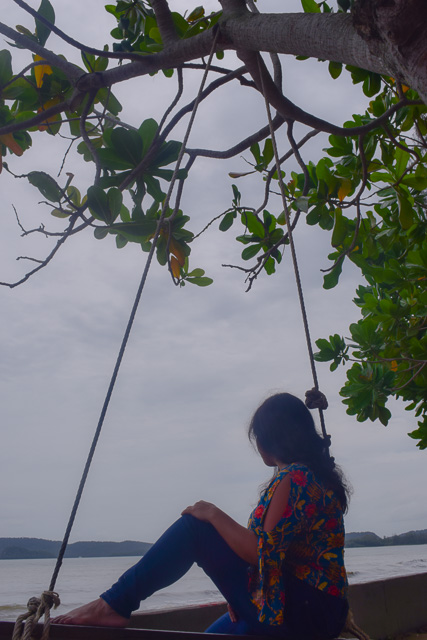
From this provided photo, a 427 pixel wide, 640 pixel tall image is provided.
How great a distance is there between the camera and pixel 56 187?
1.66 metres

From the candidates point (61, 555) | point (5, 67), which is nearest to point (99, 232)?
point (5, 67)

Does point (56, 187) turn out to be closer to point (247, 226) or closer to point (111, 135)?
point (111, 135)

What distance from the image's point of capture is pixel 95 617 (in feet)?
3.73

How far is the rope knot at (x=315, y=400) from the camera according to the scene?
135 centimetres

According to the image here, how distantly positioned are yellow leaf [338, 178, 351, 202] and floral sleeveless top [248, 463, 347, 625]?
47.0 inches

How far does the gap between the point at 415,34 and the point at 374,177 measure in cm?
128

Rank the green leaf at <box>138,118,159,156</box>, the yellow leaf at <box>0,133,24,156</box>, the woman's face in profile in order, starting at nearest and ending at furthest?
the woman's face in profile, the green leaf at <box>138,118,159,156</box>, the yellow leaf at <box>0,133,24,156</box>

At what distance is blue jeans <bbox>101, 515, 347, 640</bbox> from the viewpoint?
3.88 feet

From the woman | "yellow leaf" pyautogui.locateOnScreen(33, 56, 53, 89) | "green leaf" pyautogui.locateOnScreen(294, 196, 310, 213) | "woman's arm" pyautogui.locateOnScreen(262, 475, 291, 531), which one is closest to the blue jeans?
the woman

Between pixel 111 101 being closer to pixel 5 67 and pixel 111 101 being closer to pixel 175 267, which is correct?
pixel 5 67

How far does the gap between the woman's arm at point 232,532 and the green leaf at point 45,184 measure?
3.46 feet

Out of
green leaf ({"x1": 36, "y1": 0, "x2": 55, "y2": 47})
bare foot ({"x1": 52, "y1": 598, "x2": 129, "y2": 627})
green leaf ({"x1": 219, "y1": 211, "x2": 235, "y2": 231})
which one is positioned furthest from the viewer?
green leaf ({"x1": 219, "y1": 211, "x2": 235, "y2": 231})

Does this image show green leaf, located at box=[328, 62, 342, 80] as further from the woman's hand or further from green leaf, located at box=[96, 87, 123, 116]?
the woman's hand

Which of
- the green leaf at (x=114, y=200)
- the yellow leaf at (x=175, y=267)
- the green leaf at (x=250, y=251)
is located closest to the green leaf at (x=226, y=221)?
the green leaf at (x=250, y=251)
